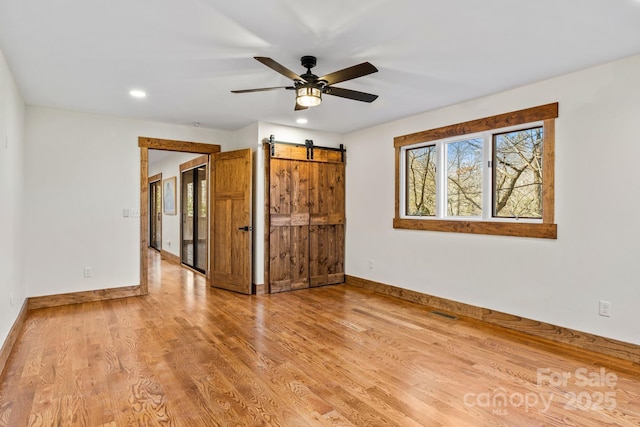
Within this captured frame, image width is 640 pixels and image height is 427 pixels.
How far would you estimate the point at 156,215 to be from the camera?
32.3 ft

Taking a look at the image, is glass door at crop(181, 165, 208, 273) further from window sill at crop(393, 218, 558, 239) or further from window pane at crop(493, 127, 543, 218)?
window pane at crop(493, 127, 543, 218)

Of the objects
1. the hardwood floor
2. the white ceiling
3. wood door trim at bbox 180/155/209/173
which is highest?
the white ceiling

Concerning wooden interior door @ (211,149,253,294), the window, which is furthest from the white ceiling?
wooden interior door @ (211,149,253,294)

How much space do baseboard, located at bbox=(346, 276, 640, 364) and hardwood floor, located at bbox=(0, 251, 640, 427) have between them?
0.15m

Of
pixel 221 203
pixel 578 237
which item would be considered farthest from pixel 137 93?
pixel 578 237

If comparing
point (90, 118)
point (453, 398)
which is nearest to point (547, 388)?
point (453, 398)

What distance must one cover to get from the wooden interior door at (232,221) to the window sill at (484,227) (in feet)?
7.00

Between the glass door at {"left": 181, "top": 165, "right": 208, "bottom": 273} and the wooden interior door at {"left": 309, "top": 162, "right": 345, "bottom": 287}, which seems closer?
the wooden interior door at {"left": 309, "top": 162, "right": 345, "bottom": 287}

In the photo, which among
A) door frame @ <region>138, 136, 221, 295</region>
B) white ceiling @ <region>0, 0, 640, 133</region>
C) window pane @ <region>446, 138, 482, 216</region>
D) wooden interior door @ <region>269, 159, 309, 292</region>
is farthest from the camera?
wooden interior door @ <region>269, 159, 309, 292</region>

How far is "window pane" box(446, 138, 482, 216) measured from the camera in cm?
404

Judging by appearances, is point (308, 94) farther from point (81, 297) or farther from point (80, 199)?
point (81, 297)

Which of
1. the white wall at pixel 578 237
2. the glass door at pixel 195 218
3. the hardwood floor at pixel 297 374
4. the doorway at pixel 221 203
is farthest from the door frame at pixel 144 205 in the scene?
the white wall at pixel 578 237

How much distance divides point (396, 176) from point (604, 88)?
239cm

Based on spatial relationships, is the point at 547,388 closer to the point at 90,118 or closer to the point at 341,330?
the point at 341,330
